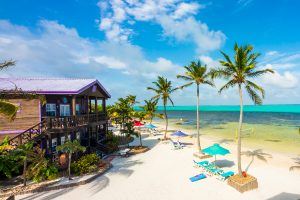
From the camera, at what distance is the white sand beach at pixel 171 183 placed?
13.8 m

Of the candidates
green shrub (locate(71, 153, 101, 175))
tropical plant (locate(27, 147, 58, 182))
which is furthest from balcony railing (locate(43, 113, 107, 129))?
green shrub (locate(71, 153, 101, 175))

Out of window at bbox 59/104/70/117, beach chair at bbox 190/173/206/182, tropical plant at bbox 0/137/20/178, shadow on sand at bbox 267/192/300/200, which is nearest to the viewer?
shadow on sand at bbox 267/192/300/200

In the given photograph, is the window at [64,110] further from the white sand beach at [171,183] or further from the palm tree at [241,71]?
the palm tree at [241,71]

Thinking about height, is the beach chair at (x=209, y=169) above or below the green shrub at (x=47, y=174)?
below

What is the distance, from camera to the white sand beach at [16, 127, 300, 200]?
1377 centimetres

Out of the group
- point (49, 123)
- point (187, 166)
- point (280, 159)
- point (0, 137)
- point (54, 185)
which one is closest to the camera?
point (54, 185)

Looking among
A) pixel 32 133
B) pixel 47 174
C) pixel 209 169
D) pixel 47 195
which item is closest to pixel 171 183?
pixel 209 169

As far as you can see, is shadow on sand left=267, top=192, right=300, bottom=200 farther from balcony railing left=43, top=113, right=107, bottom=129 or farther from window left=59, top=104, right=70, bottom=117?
window left=59, top=104, right=70, bottom=117

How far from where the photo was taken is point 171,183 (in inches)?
629

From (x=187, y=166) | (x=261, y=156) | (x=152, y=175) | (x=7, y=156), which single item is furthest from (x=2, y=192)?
(x=261, y=156)

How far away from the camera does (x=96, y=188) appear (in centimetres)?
1510

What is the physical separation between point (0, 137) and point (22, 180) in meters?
5.31

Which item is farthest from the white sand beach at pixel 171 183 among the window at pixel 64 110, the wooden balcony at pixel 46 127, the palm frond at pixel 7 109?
the window at pixel 64 110

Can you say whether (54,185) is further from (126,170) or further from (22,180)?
(126,170)
